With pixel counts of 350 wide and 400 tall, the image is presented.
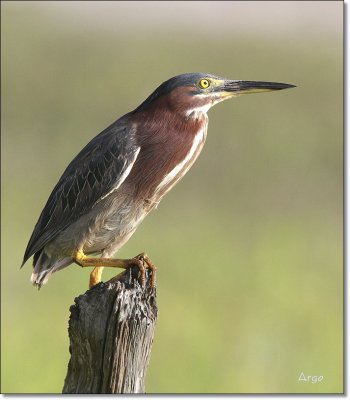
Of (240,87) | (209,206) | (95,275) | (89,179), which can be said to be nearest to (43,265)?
(95,275)

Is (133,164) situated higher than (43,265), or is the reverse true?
(133,164)

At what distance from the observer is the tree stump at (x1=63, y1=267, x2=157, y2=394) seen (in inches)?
146

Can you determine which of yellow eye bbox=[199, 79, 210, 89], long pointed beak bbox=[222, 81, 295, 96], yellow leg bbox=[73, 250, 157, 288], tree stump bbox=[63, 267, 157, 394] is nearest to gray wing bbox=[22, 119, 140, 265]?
yellow leg bbox=[73, 250, 157, 288]

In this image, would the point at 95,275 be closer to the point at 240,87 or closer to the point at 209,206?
the point at 240,87

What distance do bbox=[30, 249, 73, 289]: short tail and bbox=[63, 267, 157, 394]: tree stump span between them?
122cm

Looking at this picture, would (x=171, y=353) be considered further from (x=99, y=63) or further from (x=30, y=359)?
(x=99, y=63)

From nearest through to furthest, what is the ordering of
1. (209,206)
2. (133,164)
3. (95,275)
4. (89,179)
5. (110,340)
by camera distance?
(110,340) < (133,164) < (89,179) < (95,275) < (209,206)

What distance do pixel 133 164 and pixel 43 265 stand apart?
0.82 metres

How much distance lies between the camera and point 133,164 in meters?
4.80

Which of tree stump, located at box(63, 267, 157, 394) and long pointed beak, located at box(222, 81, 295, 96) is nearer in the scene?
tree stump, located at box(63, 267, 157, 394)

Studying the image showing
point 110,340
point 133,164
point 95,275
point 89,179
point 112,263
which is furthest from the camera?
point 95,275

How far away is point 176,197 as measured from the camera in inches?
481

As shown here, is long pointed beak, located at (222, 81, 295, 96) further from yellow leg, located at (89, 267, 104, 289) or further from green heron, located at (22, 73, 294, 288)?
yellow leg, located at (89, 267, 104, 289)

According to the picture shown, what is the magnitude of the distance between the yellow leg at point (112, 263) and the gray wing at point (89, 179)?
0.22 m
